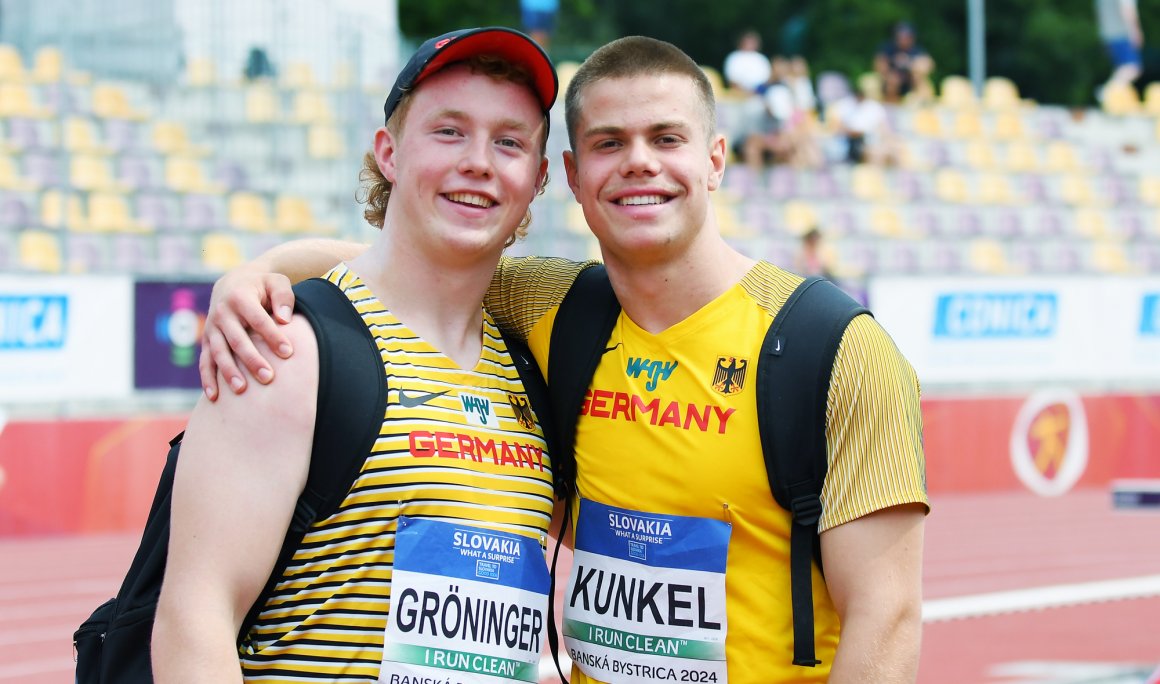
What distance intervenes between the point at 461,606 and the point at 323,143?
12.7 meters

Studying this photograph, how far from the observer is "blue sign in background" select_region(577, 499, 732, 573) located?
2812 millimetres

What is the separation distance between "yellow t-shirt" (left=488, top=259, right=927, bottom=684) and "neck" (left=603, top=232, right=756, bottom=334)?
0.12 ft

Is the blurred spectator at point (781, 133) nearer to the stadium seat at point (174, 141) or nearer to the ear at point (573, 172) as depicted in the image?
the stadium seat at point (174, 141)

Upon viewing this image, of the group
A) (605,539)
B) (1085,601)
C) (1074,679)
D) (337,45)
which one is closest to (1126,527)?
(1085,601)

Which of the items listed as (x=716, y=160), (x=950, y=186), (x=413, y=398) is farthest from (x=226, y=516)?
(x=950, y=186)

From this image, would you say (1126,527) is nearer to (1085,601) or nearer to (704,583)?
(1085,601)

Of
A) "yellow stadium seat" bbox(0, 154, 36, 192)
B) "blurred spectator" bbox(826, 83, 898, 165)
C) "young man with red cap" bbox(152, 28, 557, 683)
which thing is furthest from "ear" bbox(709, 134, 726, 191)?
"blurred spectator" bbox(826, 83, 898, 165)

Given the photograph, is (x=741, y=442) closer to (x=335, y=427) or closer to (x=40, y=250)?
(x=335, y=427)

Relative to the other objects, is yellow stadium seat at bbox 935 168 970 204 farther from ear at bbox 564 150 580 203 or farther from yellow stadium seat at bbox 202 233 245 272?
ear at bbox 564 150 580 203

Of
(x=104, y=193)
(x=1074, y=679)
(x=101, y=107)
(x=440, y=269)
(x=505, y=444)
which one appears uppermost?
(x=101, y=107)

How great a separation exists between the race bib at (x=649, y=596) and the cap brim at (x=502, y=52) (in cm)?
88

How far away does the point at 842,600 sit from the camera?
8.73ft

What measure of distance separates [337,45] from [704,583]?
12.8 m

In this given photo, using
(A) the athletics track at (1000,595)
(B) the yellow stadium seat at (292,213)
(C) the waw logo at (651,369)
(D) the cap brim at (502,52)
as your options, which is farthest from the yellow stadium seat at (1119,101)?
(D) the cap brim at (502,52)
